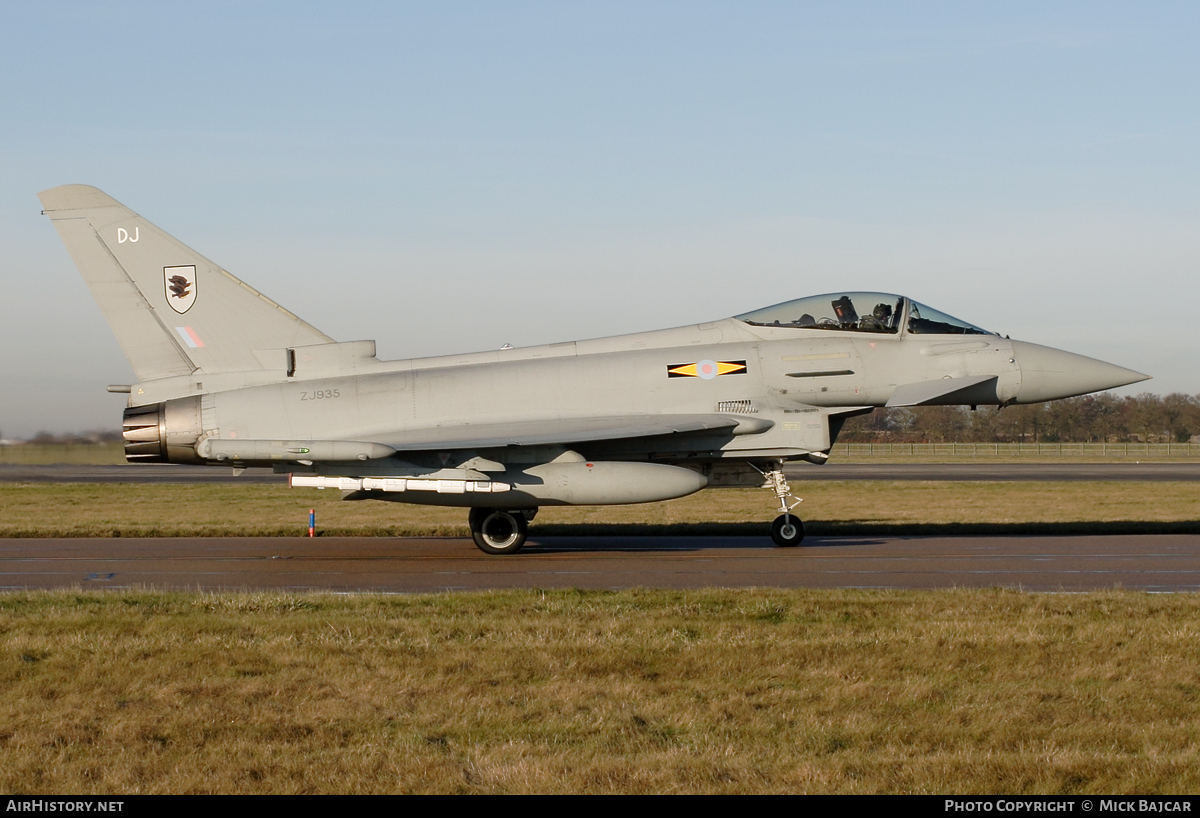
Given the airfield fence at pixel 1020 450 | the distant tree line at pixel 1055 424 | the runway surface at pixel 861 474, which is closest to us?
the runway surface at pixel 861 474

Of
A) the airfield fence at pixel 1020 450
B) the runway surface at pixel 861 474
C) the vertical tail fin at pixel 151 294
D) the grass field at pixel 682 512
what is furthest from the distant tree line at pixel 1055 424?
the vertical tail fin at pixel 151 294

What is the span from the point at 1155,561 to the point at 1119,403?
8308cm

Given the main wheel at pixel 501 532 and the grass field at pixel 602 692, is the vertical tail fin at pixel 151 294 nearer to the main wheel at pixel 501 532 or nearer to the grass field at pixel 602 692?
the main wheel at pixel 501 532

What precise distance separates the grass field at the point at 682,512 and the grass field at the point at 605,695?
982 centimetres

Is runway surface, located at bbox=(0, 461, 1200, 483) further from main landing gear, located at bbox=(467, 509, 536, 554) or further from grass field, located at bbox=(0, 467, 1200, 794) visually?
grass field, located at bbox=(0, 467, 1200, 794)

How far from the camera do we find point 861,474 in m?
42.1

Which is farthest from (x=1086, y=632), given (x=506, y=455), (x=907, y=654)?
(x=506, y=455)

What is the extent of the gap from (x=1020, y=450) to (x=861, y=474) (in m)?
34.8

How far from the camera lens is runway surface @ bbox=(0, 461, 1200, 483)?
40.4m

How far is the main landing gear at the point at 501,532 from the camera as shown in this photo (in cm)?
1603

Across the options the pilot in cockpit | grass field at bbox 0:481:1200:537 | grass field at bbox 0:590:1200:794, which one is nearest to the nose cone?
the pilot in cockpit

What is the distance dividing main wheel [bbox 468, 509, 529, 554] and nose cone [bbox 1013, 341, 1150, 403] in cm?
783

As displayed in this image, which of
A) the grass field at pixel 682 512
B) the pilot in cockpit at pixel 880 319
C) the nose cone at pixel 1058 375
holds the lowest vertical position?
the grass field at pixel 682 512
